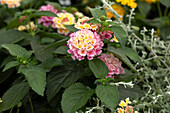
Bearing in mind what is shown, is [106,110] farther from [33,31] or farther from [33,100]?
[33,31]

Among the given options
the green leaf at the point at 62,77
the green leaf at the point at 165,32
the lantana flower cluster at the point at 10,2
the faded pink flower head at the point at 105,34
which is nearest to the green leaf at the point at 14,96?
the green leaf at the point at 62,77

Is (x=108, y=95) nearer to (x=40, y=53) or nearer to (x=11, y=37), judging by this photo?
(x=40, y=53)

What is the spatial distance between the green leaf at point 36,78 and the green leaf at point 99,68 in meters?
0.18

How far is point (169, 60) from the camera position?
1.16 metres

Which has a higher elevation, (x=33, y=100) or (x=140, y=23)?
(x=140, y=23)

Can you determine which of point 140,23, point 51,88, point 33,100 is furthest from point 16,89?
point 140,23

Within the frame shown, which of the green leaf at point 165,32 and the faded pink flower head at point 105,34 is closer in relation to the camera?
the faded pink flower head at point 105,34

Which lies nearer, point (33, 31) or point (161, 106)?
point (161, 106)

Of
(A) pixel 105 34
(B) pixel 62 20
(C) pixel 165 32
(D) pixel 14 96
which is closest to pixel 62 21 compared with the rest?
(B) pixel 62 20

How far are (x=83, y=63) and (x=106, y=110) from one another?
0.26 meters

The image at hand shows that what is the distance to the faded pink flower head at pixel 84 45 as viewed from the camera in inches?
32.9

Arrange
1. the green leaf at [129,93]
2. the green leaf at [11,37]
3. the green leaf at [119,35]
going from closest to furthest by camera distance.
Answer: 1. the green leaf at [119,35]
2. the green leaf at [129,93]
3. the green leaf at [11,37]

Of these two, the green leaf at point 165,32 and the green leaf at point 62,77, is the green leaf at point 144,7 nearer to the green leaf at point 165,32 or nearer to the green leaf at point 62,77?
the green leaf at point 165,32

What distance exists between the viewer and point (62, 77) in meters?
0.91
